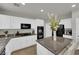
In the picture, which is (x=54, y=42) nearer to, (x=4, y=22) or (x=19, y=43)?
(x=19, y=43)

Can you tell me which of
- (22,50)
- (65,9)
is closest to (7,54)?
(22,50)

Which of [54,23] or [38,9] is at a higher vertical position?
[38,9]

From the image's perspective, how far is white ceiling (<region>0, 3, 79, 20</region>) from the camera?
1.35 meters

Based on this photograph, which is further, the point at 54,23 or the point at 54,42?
the point at 54,42

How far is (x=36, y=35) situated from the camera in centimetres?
155

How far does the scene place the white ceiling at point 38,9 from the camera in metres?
1.35

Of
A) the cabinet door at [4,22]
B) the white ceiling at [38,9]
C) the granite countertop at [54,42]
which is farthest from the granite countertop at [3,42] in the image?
the granite countertop at [54,42]

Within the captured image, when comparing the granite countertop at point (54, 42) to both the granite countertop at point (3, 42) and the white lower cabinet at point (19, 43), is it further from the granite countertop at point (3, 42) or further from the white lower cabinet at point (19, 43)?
the granite countertop at point (3, 42)

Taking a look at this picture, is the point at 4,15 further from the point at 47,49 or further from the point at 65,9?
the point at 65,9

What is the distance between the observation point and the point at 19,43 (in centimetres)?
150

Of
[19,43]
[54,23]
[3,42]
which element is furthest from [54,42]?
[3,42]

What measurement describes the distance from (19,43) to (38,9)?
2.25 feet

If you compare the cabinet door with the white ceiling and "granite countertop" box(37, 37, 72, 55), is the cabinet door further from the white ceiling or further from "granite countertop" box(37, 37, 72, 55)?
"granite countertop" box(37, 37, 72, 55)

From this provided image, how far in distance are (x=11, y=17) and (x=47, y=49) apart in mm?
810
